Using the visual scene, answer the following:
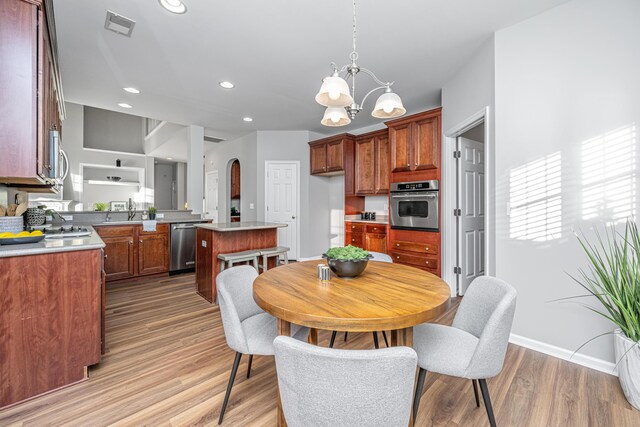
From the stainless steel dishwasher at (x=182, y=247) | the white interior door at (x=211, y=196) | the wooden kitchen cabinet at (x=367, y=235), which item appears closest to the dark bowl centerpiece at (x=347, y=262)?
the wooden kitchen cabinet at (x=367, y=235)

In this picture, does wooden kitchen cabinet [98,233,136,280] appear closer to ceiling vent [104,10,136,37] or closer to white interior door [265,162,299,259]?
white interior door [265,162,299,259]

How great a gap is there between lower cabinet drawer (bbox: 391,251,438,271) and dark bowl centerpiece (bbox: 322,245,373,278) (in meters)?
2.23

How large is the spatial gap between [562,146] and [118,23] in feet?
12.1

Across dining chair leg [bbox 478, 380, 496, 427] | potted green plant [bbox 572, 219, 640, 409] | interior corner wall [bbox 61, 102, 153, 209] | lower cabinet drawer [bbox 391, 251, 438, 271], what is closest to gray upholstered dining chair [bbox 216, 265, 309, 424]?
dining chair leg [bbox 478, 380, 496, 427]

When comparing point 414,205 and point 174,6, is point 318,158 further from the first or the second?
point 174,6

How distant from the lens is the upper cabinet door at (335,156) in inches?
198

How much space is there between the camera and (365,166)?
4.86 meters

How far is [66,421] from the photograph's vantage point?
1535 millimetres

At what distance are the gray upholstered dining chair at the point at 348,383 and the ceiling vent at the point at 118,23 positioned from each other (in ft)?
9.44

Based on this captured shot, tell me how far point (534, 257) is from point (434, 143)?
177 centimetres

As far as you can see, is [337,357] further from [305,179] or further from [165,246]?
[305,179]

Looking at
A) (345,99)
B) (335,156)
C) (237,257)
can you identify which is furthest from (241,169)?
(345,99)

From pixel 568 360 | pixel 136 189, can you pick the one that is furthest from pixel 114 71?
pixel 136 189

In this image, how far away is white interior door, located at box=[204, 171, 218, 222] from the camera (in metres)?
7.24
